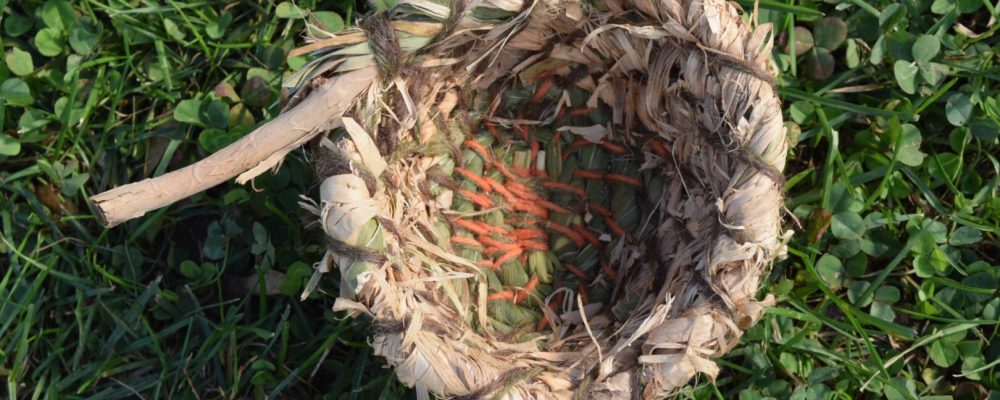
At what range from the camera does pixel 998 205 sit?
1436 mm

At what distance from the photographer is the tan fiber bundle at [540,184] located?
46.0 inches

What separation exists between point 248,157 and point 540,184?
544 millimetres

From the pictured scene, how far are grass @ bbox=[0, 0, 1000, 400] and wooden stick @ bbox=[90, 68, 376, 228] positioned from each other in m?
0.29

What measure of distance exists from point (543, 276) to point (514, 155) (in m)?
0.20

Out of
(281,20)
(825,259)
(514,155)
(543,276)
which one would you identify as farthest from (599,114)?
(281,20)

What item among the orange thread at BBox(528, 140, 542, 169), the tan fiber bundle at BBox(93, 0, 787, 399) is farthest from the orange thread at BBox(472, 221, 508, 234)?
the orange thread at BBox(528, 140, 542, 169)

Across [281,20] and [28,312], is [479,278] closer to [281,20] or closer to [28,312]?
[281,20]

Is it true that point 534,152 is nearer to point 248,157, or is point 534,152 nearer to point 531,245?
point 531,245

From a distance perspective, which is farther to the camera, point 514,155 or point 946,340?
point 514,155

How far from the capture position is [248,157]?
1163 millimetres

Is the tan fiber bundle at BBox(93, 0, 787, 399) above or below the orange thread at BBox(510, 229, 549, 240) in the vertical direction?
above

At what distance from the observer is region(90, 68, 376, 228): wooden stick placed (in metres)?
1.08

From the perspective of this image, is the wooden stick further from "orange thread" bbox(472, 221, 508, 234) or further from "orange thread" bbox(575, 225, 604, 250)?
"orange thread" bbox(575, 225, 604, 250)

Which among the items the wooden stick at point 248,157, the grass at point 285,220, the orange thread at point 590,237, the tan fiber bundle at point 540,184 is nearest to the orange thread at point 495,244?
the tan fiber bundle at point 540,184
